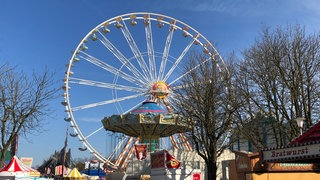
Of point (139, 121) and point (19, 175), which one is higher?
point (139, 121)

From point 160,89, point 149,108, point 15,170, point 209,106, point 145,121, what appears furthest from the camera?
point 160,89

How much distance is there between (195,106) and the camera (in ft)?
67.1

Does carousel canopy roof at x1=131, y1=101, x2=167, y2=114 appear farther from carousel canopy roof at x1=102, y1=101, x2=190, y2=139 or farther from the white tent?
the white tent

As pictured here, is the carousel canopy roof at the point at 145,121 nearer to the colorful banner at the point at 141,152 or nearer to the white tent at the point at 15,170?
the colorful banner at the point at 141,152

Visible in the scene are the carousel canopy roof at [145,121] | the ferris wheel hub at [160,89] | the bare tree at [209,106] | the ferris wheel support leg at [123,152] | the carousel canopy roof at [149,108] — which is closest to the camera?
the bare tree at [209,106]

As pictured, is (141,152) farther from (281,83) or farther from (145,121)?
(281,83)

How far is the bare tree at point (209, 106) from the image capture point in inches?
765

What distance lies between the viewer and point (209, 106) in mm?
19609

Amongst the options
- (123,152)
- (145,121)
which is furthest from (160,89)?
(123,152)

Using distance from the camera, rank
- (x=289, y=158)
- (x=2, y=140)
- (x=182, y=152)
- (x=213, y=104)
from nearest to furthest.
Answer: (x=289, y=158) → (x=2, y=140) → (x=213, y=104) → (x=182, y=152)

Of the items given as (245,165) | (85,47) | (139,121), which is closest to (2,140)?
(245,165)

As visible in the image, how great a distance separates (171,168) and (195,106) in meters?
4.22

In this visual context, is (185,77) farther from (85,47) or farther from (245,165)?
(85,47)

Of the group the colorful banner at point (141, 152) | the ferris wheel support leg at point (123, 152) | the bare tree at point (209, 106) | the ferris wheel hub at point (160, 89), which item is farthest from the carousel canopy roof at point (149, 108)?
the bare tree at point (209, 106)
